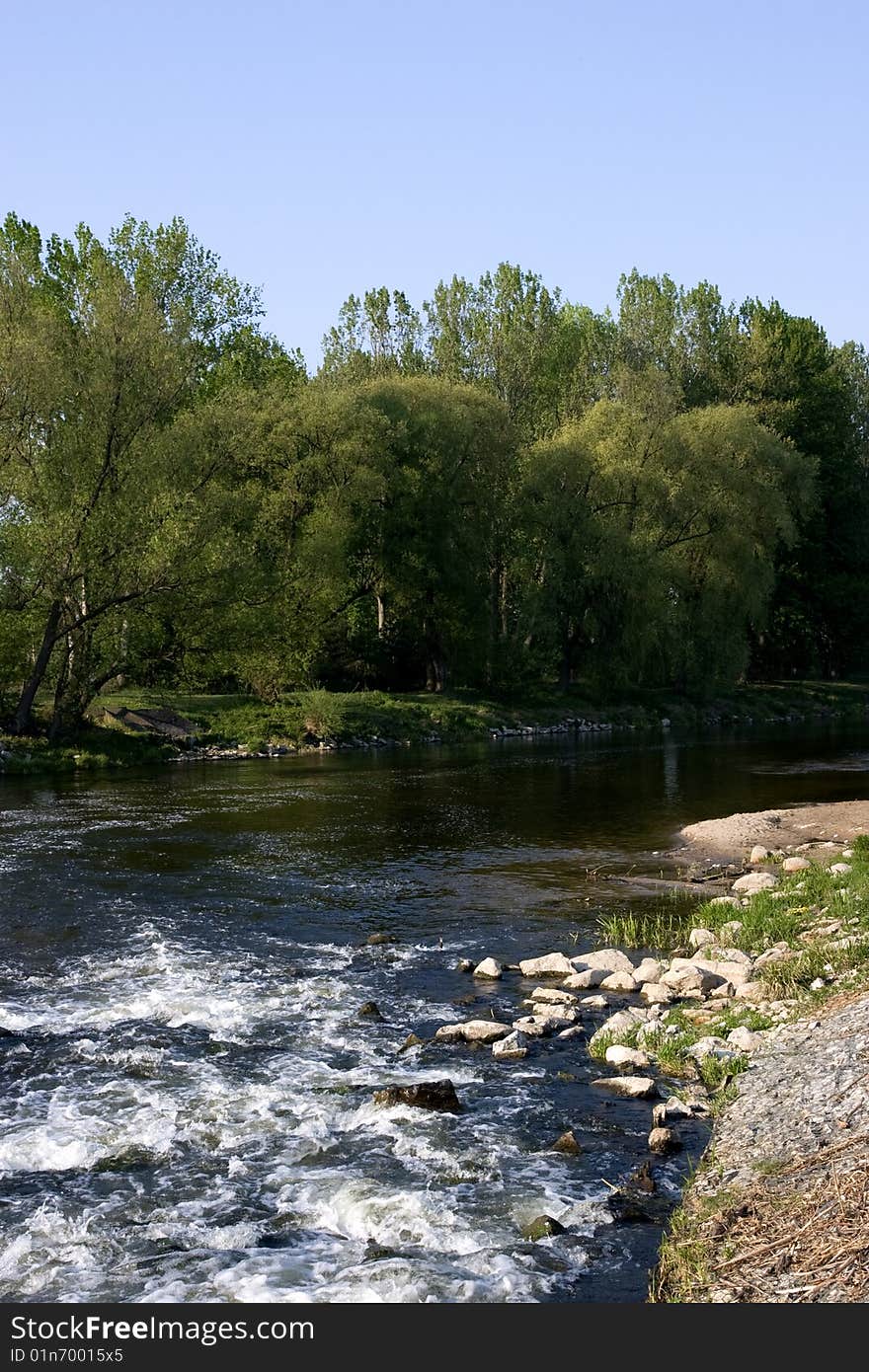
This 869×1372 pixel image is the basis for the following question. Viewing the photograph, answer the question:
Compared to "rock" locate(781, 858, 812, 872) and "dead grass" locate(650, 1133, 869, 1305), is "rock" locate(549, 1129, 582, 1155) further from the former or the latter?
"rock" locate(781, 858, 812, 872)

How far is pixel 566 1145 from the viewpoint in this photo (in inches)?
423

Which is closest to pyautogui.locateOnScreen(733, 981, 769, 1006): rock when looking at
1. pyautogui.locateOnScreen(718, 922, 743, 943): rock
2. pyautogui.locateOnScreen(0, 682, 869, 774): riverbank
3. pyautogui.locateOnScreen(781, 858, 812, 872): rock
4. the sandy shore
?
pyautogui.locateOnScreen(718, 922, 743, 943): rock

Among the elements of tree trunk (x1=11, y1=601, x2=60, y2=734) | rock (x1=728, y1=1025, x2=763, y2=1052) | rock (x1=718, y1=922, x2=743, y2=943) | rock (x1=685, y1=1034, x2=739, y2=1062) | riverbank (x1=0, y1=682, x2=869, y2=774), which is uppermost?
tree trunk (x1=11, y1=601, x2=60, y2=734)

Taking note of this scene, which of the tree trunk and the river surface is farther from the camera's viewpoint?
the tree trunk

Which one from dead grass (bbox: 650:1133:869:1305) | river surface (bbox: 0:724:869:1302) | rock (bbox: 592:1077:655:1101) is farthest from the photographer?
rock (bbox: 592:1077:655:1101)

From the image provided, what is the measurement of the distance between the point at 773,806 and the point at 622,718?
34.0m

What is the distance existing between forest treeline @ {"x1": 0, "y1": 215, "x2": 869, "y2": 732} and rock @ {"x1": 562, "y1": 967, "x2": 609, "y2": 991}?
3057 cm

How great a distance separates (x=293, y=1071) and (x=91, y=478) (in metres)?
35.6

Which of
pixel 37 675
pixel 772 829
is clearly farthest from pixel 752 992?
pixel 37 675

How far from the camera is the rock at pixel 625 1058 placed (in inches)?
508

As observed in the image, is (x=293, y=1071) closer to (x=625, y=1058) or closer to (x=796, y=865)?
(x=625, y=1058)

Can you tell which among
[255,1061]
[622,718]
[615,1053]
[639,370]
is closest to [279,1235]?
[255,1061]

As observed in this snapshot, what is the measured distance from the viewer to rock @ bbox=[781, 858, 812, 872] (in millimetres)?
22438

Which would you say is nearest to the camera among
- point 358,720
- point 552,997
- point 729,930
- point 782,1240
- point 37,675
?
point 782,1240
